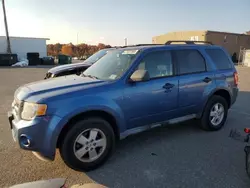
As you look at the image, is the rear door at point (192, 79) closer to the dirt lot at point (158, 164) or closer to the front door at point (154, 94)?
the front door at point (154, 94)

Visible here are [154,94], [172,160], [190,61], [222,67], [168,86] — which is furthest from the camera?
[222,67]

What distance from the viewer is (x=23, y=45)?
38625mm

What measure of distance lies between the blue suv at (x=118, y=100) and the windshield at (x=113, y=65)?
0.07 ft

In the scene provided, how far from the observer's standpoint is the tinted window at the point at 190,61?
4387 millimetres

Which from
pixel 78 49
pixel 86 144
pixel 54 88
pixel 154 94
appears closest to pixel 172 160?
pixel 154 94

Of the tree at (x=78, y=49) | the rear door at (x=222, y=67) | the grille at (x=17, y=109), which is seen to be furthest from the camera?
the tree at (x=78, y=49)

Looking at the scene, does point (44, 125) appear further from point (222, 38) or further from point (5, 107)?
point (222, 38)

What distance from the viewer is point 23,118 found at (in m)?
3.11

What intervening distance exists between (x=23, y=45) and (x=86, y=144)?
1575 inches

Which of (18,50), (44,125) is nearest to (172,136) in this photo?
(44,125)

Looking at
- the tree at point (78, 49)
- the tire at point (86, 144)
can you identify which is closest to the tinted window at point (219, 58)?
the tire at point (86, 144)

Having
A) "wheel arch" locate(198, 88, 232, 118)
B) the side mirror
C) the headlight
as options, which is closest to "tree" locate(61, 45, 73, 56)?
"wheel arch" locate(198, 88, 232, 118)

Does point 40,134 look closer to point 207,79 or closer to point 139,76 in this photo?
point 139,76

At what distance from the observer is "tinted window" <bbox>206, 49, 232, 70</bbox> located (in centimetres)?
493
